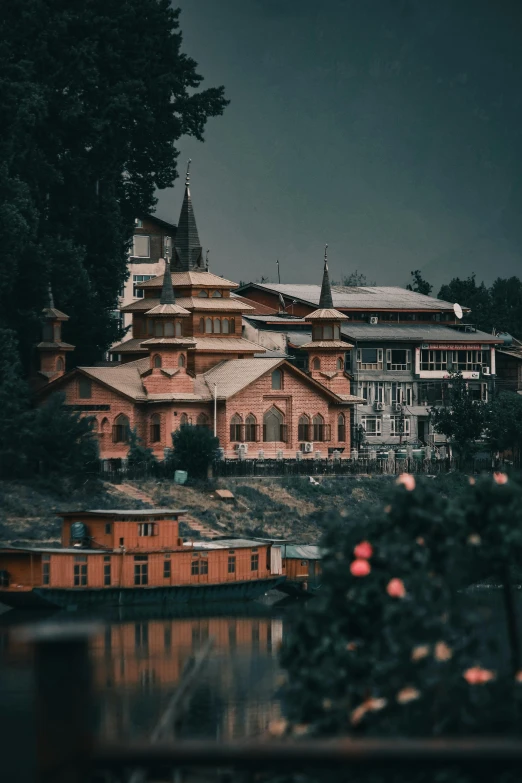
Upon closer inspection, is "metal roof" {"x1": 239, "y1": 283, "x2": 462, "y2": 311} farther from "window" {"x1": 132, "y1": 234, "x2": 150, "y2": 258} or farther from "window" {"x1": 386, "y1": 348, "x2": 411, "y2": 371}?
"window" {"x1": 132, "y1": 234, "x2": 150, "y2": 258}

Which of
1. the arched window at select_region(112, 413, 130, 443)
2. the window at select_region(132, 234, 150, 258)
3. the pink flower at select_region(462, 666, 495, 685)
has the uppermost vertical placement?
the window at select_region(132, 234, 150, 258)

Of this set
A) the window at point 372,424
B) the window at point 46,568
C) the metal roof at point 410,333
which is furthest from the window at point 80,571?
the metal roof at point 410,333

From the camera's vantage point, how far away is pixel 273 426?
295ft

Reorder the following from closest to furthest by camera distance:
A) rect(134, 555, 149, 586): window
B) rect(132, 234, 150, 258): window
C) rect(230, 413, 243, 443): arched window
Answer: rect(134, 555, 149, 586): window < rect(230, 413, 243, 443): arched window < rect(132, 234, 150, 258): window

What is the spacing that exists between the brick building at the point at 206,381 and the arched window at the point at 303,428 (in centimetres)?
6

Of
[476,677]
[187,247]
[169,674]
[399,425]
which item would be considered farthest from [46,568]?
[476,677]

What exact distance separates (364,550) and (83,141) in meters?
73.8

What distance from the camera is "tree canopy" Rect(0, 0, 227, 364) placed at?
82.9m

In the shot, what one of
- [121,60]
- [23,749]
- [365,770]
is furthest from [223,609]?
[365,770]

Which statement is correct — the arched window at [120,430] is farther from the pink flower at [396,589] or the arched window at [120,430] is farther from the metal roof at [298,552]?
the pink flower at [396,589]

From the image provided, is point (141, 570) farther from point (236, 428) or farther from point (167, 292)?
point (167, 292)

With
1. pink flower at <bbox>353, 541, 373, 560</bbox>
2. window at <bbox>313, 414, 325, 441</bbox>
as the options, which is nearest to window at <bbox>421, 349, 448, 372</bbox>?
window at <bbox>313, 414, 325, 441</bbox>

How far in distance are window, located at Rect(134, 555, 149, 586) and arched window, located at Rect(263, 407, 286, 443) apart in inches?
989

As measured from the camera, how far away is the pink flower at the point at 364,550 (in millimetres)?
17641
